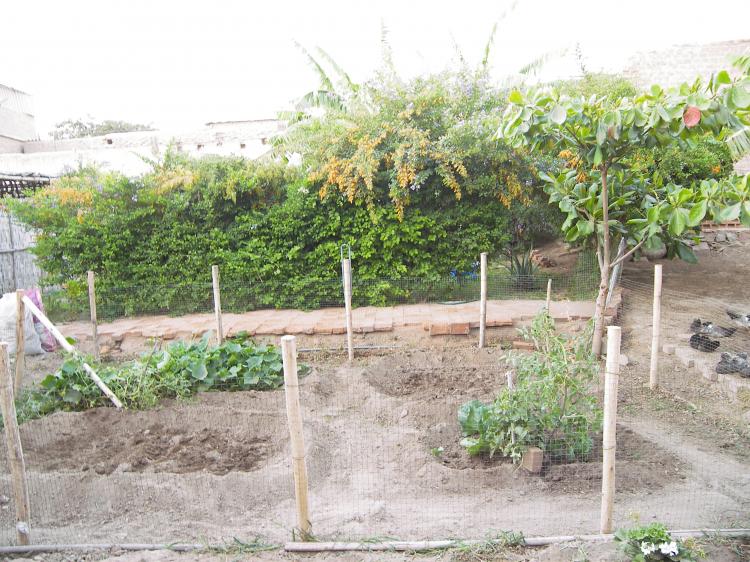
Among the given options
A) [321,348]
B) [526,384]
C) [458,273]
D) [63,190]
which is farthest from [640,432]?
[63,190]

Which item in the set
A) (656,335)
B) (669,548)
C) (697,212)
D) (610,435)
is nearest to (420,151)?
(656,335)

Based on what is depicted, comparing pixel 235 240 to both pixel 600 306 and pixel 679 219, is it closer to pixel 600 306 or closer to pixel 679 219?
pixel 600 306

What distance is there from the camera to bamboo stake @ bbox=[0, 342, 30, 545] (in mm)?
3596

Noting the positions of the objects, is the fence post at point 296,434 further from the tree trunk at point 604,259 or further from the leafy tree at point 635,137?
the tree trunk at point 604,259

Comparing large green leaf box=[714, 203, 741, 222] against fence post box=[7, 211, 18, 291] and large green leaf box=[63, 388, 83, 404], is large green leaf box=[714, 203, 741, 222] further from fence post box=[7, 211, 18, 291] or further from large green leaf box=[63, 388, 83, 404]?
fence post box=[7, 211, 18, 291]

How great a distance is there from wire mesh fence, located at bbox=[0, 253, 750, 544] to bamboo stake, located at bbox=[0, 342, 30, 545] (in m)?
0.18

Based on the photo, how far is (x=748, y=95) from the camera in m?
4.21

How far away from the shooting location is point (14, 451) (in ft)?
11.9

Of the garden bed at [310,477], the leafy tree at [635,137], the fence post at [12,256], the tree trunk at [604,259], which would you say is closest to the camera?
the garden bed at [310,477]

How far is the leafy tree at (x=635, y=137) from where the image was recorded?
4.42 metres

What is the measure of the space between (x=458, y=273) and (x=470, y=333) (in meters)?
1.86

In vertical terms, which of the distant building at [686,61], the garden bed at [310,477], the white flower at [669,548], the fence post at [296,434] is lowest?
the garden bed at [310,477]

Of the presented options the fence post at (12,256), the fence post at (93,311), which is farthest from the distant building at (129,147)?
the fence post at (93,311)

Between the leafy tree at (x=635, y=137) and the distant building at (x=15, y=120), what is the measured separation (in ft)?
75.5
